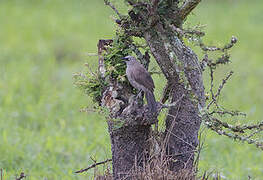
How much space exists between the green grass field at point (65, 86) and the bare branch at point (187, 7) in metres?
0.21

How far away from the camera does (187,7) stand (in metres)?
4.60

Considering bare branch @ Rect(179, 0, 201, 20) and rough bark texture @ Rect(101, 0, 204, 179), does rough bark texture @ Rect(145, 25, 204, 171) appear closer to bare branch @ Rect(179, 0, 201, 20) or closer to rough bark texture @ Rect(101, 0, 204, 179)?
rough bark texture @ Rect(101, 0, 204, 179)

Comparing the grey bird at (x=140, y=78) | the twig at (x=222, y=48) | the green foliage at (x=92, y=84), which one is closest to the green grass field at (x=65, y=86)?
the green foliage at (x=92, y=84)

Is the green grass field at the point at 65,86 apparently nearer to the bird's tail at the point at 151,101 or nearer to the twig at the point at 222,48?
the twig at the point at 222,48

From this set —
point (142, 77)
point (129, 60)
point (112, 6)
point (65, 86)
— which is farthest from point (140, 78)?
point (65, 86)

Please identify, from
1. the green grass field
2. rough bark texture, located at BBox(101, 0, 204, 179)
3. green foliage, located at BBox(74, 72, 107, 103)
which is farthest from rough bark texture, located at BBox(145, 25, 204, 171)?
green foliage, located at BBox(74, 72, 107, 103)

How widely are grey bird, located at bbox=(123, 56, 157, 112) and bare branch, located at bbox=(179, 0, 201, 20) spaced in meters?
0.59

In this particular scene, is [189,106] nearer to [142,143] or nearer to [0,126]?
[142,143]

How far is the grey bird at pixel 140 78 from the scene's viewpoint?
181 inches

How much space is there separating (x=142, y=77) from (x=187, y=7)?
732 millimetres

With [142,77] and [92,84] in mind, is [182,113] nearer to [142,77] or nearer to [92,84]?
[142,77]

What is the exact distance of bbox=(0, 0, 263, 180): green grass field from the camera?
23.5 feet

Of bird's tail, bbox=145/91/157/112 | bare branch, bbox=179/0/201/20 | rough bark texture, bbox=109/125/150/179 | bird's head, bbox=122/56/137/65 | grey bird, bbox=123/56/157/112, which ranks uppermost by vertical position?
bare branch, bbox=179/0/201/20

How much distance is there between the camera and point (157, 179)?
4.55m
